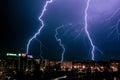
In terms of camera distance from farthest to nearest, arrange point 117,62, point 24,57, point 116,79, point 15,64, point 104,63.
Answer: point 104,63
point 117,62
point 24,57
point 15,64
point 116,79

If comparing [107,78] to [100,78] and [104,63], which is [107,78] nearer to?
[100,78]

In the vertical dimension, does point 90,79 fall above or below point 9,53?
below

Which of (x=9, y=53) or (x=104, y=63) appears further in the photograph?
(x=104, y=63)

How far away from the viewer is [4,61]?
223 ft

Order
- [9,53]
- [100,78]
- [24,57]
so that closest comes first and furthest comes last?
[100,78] < [24,57] < [9,53]

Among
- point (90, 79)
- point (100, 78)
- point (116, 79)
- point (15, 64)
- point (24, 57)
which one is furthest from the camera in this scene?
point (24, 57)

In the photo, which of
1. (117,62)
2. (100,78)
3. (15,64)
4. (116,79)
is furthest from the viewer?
(117,62)

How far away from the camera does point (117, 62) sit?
266ft

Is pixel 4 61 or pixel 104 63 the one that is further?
pixel 104 63

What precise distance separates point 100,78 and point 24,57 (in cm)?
3389

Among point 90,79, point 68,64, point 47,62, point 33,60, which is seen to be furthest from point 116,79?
point 68,64

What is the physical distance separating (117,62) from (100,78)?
1706 inches

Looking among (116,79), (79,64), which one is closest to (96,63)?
(79,64)

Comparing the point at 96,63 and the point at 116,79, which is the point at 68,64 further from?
the point at 116,79
